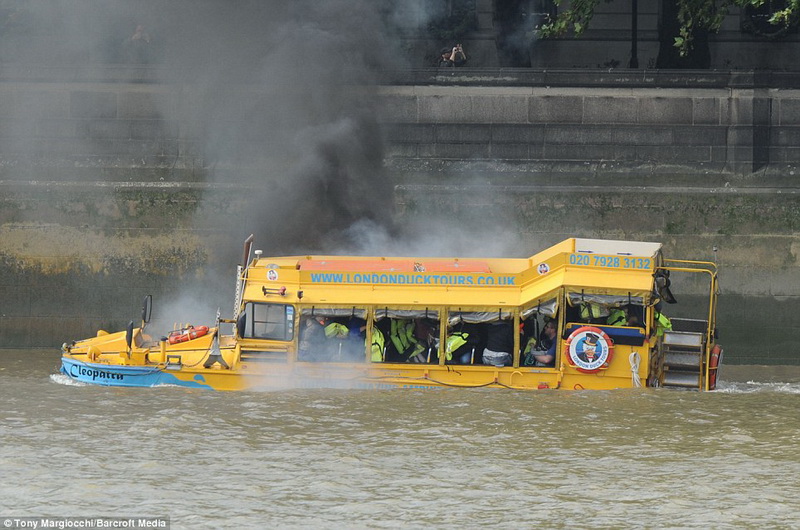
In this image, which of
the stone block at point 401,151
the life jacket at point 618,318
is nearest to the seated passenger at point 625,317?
the life jacket at point 618,318

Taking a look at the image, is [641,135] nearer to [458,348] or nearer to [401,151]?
[401,151]

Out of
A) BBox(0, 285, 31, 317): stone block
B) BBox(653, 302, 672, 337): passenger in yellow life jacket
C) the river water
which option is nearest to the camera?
the river water

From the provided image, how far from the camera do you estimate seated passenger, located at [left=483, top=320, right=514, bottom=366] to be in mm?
18219

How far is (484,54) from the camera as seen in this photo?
29.3 meters

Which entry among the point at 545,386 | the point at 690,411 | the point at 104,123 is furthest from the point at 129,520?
the point at 104,123

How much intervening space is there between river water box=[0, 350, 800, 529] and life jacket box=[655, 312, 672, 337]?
874mm

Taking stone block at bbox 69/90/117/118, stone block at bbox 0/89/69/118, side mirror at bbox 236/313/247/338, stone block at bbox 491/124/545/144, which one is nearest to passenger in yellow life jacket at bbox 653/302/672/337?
side mirror at bbox 236/313/247/338

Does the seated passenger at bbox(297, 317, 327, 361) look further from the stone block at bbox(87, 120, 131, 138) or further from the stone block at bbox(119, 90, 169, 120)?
the stone block at bbox(87, 120, 131, 138)

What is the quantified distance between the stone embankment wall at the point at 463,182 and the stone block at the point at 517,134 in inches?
1.5

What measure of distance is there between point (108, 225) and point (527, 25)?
10.2 m

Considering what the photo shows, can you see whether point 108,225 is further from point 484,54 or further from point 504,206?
point 484,54

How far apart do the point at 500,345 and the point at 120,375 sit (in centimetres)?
529

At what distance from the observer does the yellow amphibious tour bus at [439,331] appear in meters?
18.1

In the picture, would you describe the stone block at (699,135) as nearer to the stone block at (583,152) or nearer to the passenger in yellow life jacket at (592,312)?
the stone block at (583,152)
